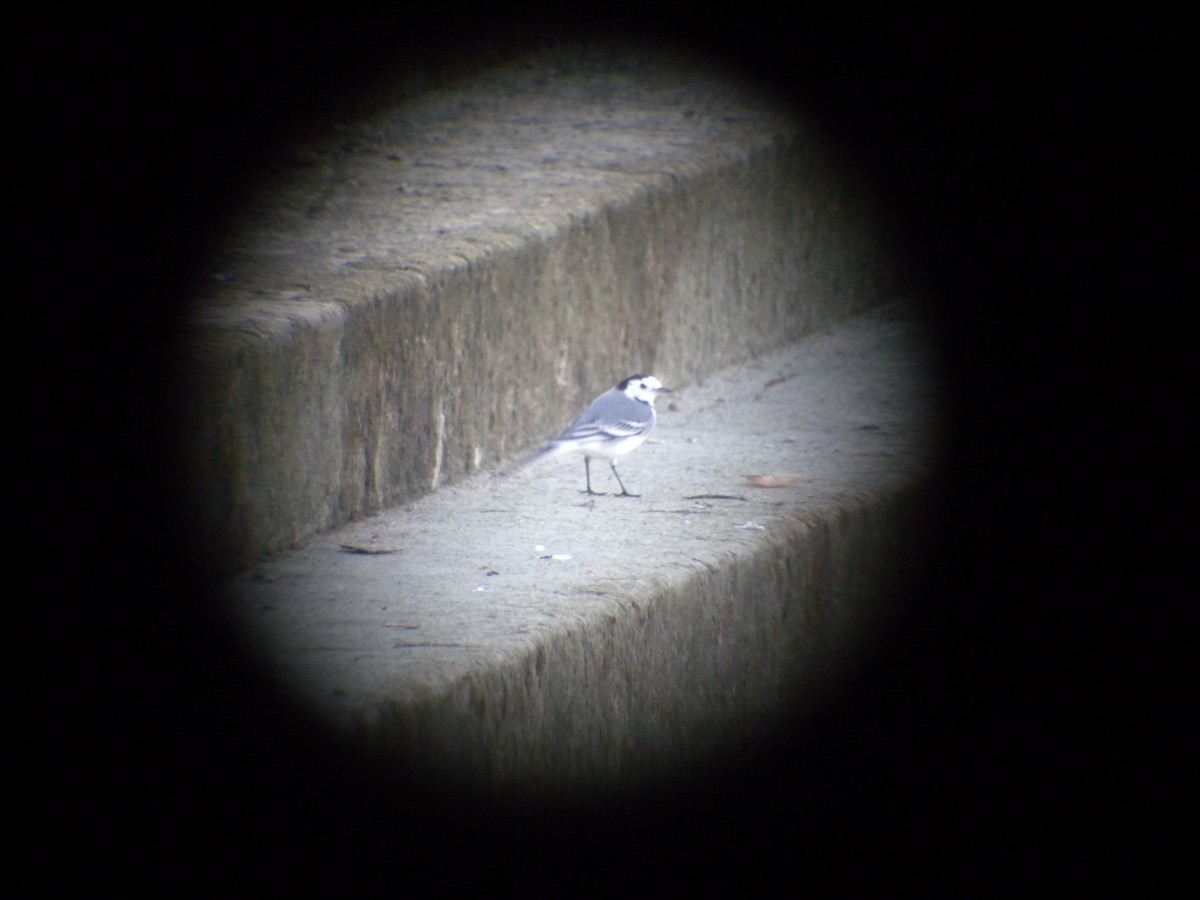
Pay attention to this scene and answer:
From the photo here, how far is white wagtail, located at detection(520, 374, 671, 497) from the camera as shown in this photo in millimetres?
6527

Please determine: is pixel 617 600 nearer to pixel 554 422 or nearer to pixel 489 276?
pixel 489 276

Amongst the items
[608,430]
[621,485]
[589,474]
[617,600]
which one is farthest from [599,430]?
[617,600]

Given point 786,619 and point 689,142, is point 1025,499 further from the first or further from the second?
point 689,142

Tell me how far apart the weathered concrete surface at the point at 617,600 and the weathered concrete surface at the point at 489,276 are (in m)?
0.26

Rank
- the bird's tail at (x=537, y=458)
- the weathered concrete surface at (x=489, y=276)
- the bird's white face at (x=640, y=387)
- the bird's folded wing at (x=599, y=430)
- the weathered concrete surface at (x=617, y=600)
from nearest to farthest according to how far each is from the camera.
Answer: the weathered concrete surface at (x=617, y=600)
the weathered concrete surface at (x=489, y=276)
the bird's folded wing at (x=599, y=430)
the bird's tail at (x=537, y=458)
the bird's white face at (x=640, y=387)

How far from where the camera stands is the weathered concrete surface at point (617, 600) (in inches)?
191

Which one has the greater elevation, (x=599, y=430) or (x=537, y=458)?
(x=599, y=430)

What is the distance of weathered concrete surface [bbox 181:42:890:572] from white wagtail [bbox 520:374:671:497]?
1.44ft

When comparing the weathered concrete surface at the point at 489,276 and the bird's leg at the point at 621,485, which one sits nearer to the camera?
the weathered concrete surface at the point at 489,276

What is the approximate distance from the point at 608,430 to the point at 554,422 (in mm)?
813

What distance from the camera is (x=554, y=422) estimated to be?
731cm

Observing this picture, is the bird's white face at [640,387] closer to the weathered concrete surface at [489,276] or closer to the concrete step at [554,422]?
the concrete step at [554,422]

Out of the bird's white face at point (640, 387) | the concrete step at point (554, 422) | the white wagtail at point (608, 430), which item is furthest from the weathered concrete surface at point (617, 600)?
the bird's white face at point (640, 387)

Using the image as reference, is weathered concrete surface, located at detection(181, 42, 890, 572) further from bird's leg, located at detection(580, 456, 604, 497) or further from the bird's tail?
bird's leg, located at detection(580, 456, 604, 497)
